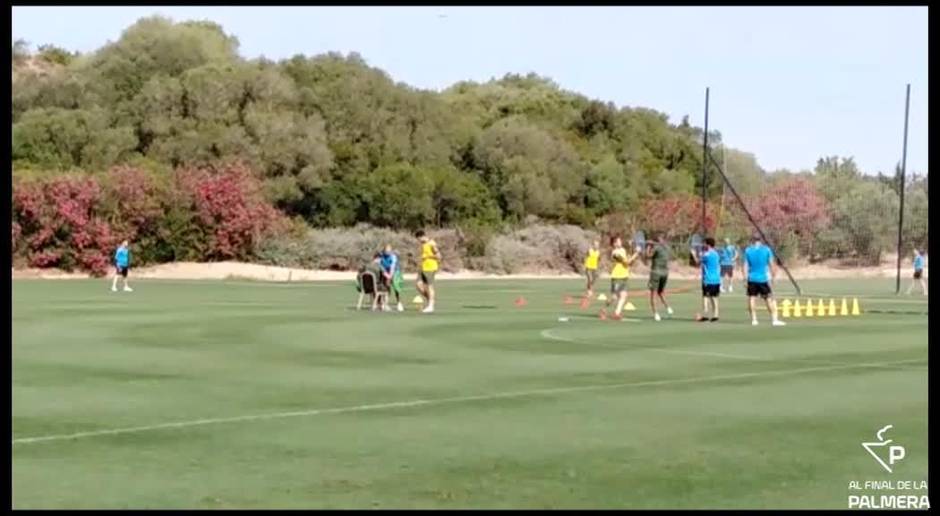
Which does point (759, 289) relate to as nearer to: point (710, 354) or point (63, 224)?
point (710, 354)

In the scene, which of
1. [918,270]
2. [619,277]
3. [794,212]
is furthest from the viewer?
[794,212]

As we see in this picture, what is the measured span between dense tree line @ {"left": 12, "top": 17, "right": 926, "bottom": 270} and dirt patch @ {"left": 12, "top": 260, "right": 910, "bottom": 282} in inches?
50.2

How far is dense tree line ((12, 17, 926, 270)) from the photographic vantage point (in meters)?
65.7

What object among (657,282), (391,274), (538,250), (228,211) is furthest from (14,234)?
(538,250)

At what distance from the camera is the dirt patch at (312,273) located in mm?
50312

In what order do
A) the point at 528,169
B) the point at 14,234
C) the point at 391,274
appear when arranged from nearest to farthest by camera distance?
the point at 14,234, the point at 391,274, the point at 528,169

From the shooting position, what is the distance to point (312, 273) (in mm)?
58906

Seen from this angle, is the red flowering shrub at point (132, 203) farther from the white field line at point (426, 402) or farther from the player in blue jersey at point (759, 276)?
the white field line at point (426, 402)

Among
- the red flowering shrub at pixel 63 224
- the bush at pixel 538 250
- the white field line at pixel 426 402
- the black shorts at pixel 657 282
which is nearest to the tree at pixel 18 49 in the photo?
the white field line at pixel 426 402

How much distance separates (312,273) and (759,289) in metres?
35.4

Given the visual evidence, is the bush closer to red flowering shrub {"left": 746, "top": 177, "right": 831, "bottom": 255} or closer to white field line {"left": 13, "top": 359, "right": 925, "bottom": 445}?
red flowering shrub {"left": 746, "top": 177, "right": 831, "bottom": 255}

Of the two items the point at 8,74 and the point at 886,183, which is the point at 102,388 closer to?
the point at 8,74

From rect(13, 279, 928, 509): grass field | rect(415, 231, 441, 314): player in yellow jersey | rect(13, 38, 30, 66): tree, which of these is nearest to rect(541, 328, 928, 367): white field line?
rect(13, 279, 928, 509): grass field

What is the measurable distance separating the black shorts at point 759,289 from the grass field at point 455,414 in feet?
2.48
